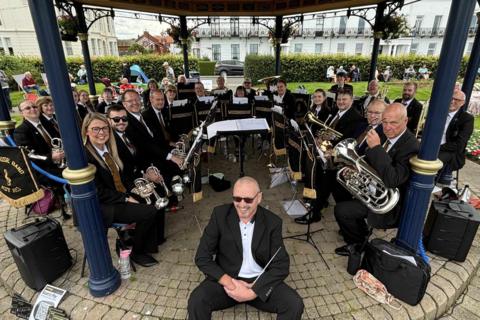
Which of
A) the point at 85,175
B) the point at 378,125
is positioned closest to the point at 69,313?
the point at 85,175

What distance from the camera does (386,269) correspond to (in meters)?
2.99

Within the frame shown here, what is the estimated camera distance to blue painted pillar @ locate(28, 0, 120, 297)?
235 cm

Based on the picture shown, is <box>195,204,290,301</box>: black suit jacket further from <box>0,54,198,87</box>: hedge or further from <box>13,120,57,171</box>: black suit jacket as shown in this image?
<box>0,54,198,87</box>: hedge

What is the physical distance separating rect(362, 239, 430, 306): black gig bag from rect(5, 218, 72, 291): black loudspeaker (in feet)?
12.0

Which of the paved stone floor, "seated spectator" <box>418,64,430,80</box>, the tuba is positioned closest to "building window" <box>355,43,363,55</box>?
"seated spectator" <box>418,64,430,80</box>

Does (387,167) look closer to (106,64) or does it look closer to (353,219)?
(353,219)

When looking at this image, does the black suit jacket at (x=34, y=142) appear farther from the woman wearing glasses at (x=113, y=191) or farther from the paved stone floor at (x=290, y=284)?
the woman wearing glasses at (x=113, y=191)

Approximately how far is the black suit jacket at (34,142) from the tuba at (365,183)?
4207mm

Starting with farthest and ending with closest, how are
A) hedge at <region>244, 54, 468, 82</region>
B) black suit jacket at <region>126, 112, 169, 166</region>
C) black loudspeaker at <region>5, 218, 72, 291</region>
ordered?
hedge at <region>244, 54, 468, 82</region>
black suit jacket at <region>126, 112, 169, 166</region>
black loudspeaker at <region>5, 218, 72, 291</region>

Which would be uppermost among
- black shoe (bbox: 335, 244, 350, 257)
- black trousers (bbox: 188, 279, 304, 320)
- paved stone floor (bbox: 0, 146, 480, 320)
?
black trousers (bbox: 188, 279, 304, 320)

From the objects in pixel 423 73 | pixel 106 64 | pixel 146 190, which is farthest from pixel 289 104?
pixel 423 73

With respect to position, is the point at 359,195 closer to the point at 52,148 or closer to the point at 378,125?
the point at 378,125

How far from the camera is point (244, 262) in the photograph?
8.89 feet

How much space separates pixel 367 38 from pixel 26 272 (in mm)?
44416
